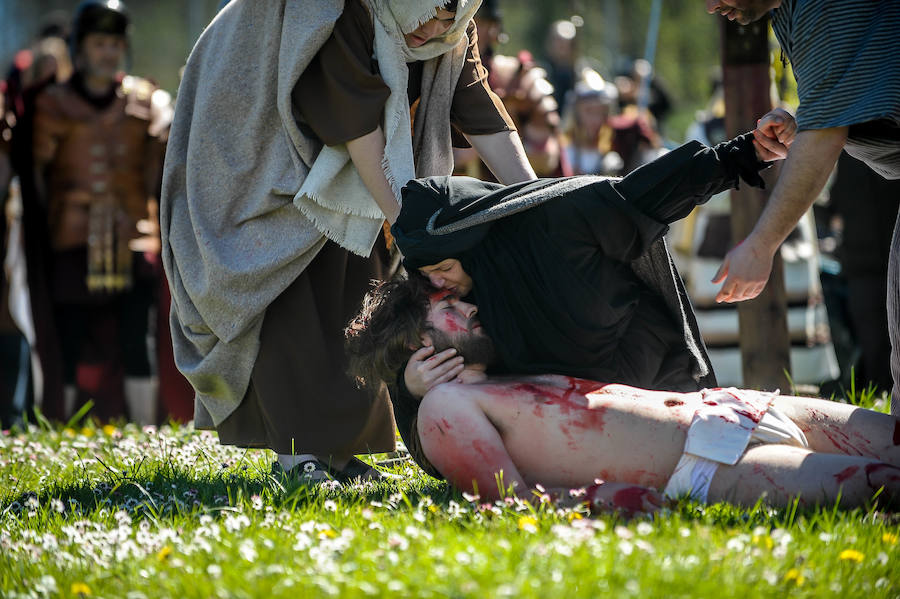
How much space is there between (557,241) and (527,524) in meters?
1.02

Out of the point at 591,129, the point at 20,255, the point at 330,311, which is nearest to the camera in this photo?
the point at 330,311

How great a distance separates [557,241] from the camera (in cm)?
339

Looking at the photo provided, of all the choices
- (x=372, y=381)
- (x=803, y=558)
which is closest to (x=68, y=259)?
(x=372, y=381)

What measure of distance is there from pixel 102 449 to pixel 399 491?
1733 mm

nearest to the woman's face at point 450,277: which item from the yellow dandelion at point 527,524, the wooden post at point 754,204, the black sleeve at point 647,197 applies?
the black sleeve at point 647,197

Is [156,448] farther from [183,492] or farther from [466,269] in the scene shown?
[466,269]

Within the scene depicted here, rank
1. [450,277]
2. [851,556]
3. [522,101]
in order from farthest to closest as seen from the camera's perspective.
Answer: [522,101] < [450,277] < [851,556]

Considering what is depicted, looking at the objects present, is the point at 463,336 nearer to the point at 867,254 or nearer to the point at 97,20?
the point at 867,254

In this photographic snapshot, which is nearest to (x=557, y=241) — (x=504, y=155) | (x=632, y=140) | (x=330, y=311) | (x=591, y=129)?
(x=504, y=155)

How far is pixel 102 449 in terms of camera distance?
4645mm

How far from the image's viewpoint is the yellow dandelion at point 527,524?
266 centimetres

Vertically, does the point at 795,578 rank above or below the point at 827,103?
below

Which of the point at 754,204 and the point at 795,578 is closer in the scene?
the point at 795,578

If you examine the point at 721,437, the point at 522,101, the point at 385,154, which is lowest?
the point at 721,437
